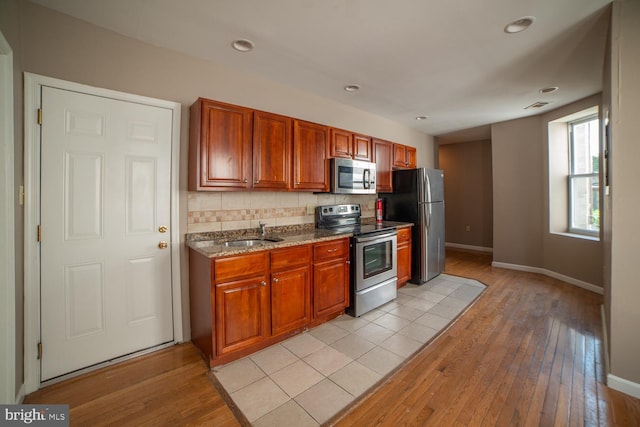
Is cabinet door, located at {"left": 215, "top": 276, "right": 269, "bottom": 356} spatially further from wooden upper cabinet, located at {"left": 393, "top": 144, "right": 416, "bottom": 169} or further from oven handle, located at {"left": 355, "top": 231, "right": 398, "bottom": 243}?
wooden upper cabinet, located at {"left": 393, "top": 144, "right": 416, "bottom": 169}

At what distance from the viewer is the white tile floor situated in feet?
5.51

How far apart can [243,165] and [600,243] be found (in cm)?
477

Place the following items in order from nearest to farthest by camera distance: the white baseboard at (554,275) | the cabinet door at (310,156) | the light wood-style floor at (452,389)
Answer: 1. the light wood-style floor at (452,389)
2. the cabinet door at (310,156)
3. the white baseboard at (554,275)

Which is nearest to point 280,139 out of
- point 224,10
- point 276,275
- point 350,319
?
point 224,10

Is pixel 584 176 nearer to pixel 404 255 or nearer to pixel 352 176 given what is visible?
pixel 404 255

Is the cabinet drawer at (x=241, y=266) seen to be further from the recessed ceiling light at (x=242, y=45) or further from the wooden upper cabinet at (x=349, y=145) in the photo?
the recessed ceiling light at (x=242, y=45)

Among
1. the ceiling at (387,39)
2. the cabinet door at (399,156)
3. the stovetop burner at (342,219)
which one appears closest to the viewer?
the ceiling at (387,39)

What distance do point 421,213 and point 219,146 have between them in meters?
2.98

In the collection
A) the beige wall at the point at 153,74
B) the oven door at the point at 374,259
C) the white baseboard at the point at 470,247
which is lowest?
the white baseboard at the point at 470,247

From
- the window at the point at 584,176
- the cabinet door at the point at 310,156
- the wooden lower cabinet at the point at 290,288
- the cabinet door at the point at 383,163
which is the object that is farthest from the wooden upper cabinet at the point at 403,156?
the wooden lower cabinet at the point at 290,288

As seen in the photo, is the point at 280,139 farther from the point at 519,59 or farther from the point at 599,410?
the point at 599,410

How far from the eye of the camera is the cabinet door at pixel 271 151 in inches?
102

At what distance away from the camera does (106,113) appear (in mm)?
2074

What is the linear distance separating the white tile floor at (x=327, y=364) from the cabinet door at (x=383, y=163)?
1.75 meters
